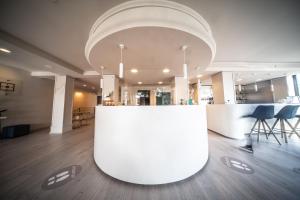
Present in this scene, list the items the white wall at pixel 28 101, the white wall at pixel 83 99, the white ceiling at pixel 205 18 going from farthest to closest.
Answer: the white wall at pixel 83 99, the white wall at pixel 28 101, the white ceiling at pixel 205 18

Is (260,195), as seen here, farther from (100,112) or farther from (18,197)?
(18,197)

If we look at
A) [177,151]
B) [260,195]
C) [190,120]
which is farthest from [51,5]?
[260,195]

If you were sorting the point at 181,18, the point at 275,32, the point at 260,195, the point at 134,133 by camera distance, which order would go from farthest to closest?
the point at 275,32 → the point at 181,18 → the point at 134,133 → the point at 260,195

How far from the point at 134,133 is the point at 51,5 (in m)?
2.48

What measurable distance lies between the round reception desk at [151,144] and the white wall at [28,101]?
5776 millimetres

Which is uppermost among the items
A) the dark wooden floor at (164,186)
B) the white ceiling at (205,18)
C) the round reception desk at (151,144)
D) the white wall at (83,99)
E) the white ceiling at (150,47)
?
the white ceiling at (205,18)

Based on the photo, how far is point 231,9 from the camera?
190cm

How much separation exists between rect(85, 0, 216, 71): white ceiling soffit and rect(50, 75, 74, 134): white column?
14.8ft

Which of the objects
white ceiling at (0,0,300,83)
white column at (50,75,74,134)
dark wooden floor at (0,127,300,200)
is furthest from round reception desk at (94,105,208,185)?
white column at (50,75,74,134)

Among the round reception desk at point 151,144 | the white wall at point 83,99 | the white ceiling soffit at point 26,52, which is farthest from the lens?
the white wall at point 83,99

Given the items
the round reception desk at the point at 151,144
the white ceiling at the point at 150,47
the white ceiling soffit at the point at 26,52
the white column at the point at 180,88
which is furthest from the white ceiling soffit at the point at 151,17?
the white column at the point at 180,88

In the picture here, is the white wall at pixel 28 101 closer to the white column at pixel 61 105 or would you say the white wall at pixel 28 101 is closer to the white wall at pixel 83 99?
the white column at pixel 61 105

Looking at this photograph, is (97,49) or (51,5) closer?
(51,5)

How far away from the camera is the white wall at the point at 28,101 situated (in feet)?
14.6
